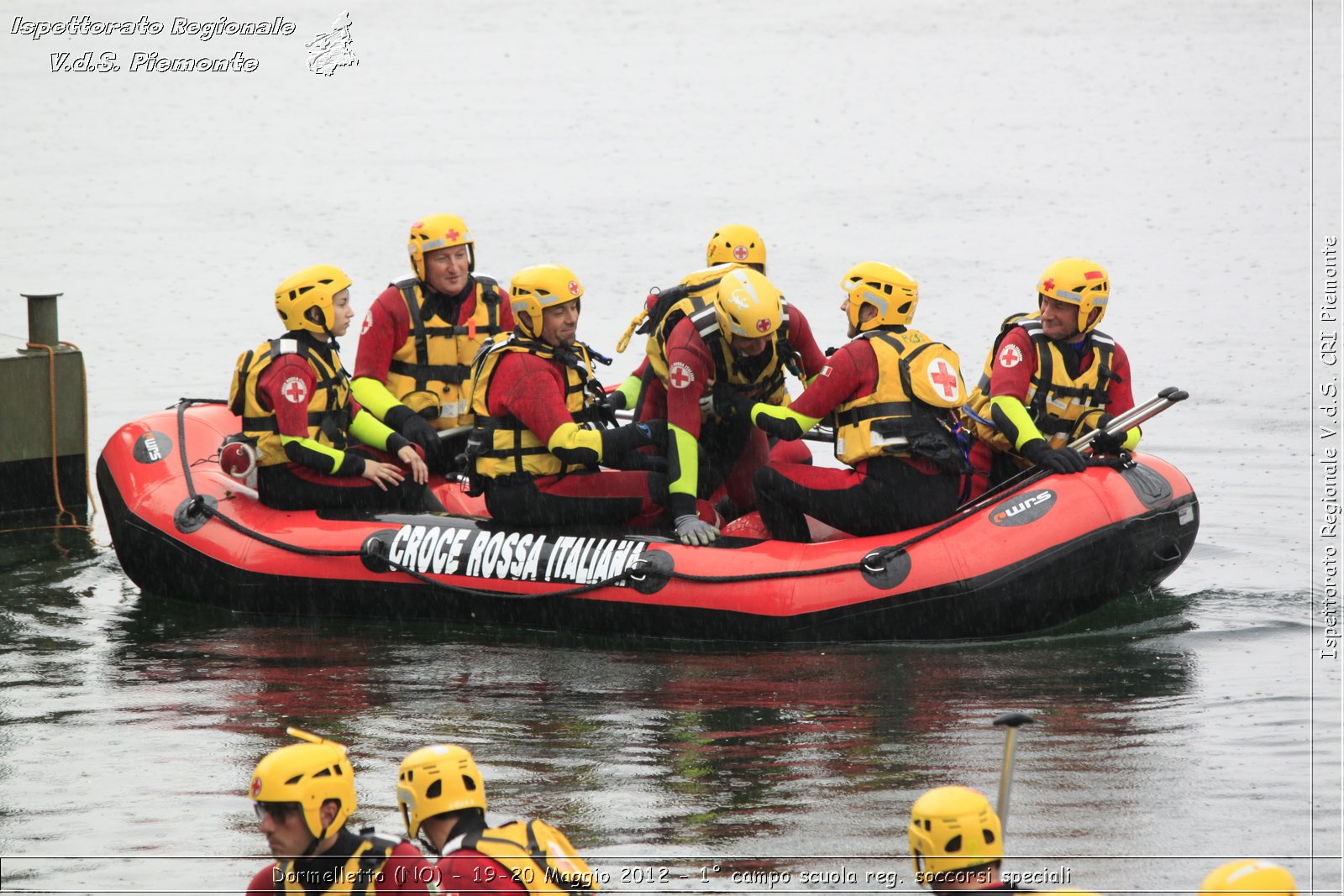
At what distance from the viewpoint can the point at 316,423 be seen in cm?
842

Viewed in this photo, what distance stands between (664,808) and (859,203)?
1591cm

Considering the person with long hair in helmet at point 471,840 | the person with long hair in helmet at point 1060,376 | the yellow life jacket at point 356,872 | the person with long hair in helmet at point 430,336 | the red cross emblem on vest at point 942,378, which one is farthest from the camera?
the person with long hair in helmet at point 430,336

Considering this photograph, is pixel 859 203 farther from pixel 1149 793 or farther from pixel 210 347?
pixel 1149 793

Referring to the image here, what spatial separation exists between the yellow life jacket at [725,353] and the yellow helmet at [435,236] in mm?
1137

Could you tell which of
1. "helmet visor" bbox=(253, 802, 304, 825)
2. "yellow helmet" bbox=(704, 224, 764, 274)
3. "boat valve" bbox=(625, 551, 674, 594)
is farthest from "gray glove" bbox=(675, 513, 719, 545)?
"helmet visor" bbox=(253, 802, 304, 825)

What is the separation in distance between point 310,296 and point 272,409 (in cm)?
57

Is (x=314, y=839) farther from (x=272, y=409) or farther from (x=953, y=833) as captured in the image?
(x=272, y=409)

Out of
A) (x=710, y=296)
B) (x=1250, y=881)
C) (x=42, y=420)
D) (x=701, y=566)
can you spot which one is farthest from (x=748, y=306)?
(x=42, y=420)

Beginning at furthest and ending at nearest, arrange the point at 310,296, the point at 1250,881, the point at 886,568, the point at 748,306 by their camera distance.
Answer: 1. the point at 310,296
2. the point at 886,568
3. the point at 748,306
4. the point at 1250,881

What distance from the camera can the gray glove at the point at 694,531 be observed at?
7969mm

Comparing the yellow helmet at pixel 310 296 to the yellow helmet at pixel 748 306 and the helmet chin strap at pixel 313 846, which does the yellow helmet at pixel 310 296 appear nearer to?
the yellow helmet at pixel 748 306

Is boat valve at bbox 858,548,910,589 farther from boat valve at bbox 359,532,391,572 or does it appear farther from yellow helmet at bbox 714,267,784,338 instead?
boat valve at bbox 359,532,391,572

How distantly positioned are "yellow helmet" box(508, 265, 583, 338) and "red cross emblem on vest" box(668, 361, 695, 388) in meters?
0.51

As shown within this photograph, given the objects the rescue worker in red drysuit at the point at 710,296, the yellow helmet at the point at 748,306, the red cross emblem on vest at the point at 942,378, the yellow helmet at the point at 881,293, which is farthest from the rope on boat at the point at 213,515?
the red cross emblem on vest at the point at 942,378
